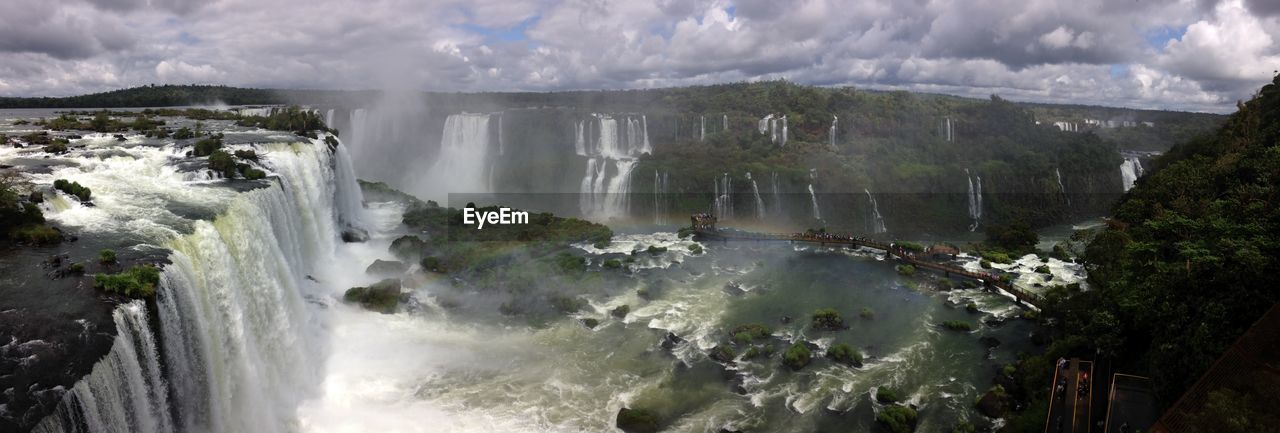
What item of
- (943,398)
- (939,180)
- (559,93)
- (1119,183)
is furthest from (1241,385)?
(559,93)

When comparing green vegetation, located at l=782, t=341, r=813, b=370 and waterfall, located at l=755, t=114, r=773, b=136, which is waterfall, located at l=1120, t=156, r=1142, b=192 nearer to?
waterfall, located at l=755, t=114, r=773, b=136

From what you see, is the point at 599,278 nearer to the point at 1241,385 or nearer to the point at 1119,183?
the point at 1241,385

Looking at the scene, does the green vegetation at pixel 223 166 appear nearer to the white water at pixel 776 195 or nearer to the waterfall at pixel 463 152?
the waterfall at pixel 463 152

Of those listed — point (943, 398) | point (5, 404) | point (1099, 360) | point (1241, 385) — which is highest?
point (5, 404)

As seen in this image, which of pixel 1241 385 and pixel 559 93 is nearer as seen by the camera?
pixel 1241 385

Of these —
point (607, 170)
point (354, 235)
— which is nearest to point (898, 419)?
point (354, 235)

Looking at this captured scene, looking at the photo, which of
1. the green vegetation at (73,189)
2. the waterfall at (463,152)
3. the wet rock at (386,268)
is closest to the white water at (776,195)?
the waterfall at (463,152)

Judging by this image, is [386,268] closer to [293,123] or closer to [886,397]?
[293,123]
